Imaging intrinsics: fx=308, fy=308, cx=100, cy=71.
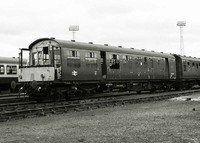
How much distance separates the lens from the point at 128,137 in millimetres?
7969

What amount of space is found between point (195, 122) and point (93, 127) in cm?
338

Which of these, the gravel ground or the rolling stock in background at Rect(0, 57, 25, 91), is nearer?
the gravel ground

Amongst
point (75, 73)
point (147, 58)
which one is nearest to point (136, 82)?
point (147, 58)

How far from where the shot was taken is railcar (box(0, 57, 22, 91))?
2802cm

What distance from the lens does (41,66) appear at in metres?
17.5

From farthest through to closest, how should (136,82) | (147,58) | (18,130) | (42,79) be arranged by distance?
(147,58) < (136,82) < (42,79) < (18,130)

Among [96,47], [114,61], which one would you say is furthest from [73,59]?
[114,61]

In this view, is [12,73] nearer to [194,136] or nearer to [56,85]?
[56,85]

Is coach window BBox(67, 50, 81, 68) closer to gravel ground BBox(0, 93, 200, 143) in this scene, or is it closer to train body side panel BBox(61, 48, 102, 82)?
train body side panel BBox(61, 48, 102, 82)

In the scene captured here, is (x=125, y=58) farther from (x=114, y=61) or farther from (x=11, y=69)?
(x=11, y=69)

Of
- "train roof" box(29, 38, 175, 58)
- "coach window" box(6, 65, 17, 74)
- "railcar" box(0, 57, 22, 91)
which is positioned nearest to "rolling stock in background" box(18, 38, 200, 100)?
"train roof" box(29, 38, 175, 58)

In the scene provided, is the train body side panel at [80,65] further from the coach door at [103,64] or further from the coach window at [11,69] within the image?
the coach window at [11,69]

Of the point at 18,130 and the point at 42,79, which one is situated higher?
the point at 42,79

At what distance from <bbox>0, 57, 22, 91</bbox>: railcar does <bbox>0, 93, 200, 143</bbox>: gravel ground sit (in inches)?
676
